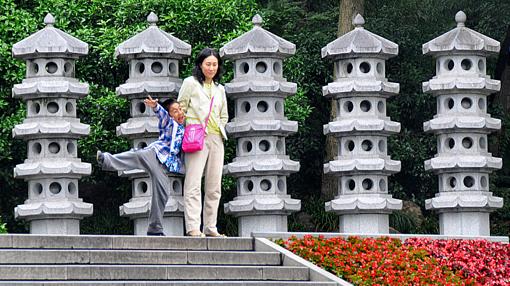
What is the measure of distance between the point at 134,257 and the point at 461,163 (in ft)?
20.7

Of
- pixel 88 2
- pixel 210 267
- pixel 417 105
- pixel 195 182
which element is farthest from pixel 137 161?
pixel 417 105

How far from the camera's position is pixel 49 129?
2233 centimetres

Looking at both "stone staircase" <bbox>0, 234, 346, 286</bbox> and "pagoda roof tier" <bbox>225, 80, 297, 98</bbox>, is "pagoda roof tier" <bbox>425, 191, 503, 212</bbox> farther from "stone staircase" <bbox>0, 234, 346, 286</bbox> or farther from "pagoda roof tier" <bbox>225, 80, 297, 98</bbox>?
"stone staircase" <bbox>0, 234, 346, 286</bbox>

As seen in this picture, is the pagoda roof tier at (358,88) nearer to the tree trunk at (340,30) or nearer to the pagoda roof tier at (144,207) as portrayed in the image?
the pagoda roof tier at (144,207)

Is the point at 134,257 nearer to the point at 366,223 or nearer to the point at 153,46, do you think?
the point at 153,46

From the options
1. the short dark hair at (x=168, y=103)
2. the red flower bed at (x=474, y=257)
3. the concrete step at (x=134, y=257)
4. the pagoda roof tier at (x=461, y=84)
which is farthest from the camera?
the pagoda roof tier at (x=461, y=84)

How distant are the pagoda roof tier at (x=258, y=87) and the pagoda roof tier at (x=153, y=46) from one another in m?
0.85

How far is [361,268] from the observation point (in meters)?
19.9

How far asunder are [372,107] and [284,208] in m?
1.97

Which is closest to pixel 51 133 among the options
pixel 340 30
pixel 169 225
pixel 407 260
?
pixel 169 225

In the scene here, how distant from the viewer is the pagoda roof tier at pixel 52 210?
22.1 metres

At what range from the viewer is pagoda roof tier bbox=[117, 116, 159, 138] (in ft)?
74.5

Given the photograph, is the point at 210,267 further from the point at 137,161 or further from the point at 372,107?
the point at 372,107

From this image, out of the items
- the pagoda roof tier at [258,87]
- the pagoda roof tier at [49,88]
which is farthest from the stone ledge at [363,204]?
the pagoda roof tier at [49,88]
